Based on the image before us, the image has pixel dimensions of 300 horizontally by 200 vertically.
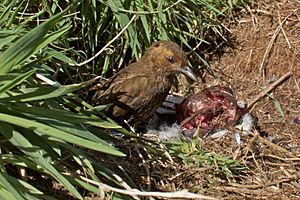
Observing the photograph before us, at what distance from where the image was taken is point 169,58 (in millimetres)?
4641

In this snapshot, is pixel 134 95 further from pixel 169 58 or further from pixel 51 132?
pixel 51 132

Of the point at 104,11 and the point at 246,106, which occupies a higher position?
→ the point at 104,11

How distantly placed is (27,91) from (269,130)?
2.19 meters

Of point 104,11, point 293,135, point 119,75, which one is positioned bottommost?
point 293,135

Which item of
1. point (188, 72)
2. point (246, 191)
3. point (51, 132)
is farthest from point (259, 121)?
point (51, 132)

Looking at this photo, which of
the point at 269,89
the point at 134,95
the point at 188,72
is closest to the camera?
the point at 134,95

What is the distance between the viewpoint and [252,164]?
4090mm

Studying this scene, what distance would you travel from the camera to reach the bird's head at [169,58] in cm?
459

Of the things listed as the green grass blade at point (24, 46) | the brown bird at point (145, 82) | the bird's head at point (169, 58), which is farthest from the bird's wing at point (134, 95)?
the green grass blade at point (24, 46)

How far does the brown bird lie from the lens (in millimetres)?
4430

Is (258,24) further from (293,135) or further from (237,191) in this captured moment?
(237,191)

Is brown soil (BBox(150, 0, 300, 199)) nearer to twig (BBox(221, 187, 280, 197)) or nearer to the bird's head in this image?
twig (BBox(221, 187, 280, 197))

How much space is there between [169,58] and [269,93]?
2.78 feet

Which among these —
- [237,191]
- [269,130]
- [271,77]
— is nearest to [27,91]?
[237,191]
